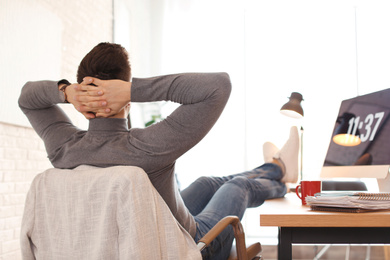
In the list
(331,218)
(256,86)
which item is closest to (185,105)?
(331,218)

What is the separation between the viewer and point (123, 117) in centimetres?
134

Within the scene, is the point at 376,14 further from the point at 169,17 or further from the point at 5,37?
the point at 5,37

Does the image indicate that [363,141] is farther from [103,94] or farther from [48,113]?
[48,113]

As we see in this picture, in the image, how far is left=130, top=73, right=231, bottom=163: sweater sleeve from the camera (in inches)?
46.6

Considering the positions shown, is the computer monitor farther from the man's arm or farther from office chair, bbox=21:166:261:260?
office chair, bbox=21:166:261:260

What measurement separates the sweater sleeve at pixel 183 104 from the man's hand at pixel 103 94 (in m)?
0.05

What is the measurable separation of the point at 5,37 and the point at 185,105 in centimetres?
208

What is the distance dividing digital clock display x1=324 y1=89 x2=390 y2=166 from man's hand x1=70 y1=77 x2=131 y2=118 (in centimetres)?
95

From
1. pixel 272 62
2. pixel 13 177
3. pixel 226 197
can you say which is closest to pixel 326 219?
pixel 226 197

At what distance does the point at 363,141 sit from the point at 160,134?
91cm

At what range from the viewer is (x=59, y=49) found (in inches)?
140

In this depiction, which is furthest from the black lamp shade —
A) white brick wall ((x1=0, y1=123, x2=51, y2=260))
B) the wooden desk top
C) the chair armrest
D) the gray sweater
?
white brick wall ((x1=0, y1=123, x2=51, y2=260))

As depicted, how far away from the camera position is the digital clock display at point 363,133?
1.58 meters

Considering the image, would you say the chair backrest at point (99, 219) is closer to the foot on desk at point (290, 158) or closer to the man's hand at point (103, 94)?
the man's hand at point (103, 94)
